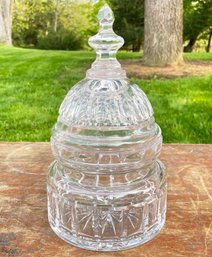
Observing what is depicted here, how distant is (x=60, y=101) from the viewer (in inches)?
188

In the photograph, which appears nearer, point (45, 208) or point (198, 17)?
point (45, 208)

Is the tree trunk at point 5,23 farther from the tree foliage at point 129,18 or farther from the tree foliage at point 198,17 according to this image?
the tree foliage at point 198,17

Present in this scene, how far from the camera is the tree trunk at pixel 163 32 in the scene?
6.45 meters

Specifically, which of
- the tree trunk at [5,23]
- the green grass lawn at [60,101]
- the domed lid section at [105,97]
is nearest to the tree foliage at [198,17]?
the tree trunk at [5,23]

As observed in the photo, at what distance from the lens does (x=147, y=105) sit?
115 cm

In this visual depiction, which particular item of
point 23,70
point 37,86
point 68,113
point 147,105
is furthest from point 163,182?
point 23,70

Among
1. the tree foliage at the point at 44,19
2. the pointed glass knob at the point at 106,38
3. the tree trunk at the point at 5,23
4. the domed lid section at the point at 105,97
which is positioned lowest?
the tree foliage at the point at 44,19

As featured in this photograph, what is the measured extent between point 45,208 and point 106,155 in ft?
0.80

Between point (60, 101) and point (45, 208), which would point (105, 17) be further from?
point (60, 101)

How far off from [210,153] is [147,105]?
0.66 m

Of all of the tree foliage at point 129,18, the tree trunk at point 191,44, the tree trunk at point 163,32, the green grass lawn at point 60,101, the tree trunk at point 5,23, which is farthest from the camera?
the tree trunk at point 191,44

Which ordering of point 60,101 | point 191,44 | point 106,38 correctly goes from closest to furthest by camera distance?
point 106,38, point 60,101, point 191,44

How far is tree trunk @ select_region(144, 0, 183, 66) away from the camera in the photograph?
6445mm

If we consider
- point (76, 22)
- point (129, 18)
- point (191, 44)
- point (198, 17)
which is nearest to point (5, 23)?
point (129, 18)
